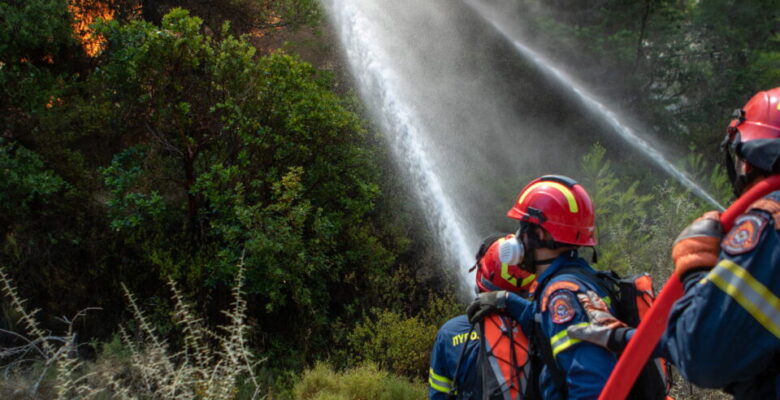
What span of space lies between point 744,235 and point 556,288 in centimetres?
81

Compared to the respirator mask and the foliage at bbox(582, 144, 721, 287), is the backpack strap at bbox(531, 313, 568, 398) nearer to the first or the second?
the respirator mask

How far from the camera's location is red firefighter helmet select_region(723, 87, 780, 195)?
1.65 metres

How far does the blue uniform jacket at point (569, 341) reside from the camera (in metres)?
2.00

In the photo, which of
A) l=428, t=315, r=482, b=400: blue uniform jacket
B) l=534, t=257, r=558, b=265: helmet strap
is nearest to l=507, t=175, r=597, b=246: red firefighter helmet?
l=534, t=257, r=558, b=265: helmet strap

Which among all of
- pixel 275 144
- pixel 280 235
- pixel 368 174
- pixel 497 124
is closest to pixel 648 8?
pixel 497 124

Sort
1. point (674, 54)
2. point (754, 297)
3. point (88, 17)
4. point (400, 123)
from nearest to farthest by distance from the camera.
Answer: point (754, 297)
point (88, 17)
point (400, 123)
point (674, 54)

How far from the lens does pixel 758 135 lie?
1.73 m

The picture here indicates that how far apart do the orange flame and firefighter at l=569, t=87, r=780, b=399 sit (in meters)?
9.19

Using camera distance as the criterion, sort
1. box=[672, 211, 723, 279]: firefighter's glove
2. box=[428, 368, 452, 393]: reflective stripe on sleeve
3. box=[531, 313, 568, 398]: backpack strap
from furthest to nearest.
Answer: box=[428, 368, 452, 393]: reflective stripe on sleeve → box=[531, 313, 568, 398]: backpack strap → box=[672, 211, 723, 279]: firefighter's glove

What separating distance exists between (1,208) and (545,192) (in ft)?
26.1

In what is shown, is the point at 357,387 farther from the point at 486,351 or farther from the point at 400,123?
the point at 400,123

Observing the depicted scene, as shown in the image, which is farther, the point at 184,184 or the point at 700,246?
the point at 184,184

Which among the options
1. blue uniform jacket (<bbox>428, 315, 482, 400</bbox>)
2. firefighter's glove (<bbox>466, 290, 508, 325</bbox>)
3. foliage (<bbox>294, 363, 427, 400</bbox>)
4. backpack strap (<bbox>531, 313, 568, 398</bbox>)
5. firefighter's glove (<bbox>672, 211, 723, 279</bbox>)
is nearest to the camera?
firefighter's glove (<bbox>672, 211, 723, 279</bbox>)

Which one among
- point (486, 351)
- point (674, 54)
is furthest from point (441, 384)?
point (674, 54)
